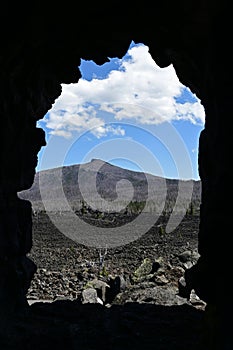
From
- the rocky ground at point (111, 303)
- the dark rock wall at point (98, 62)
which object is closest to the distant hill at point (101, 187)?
the rocky ground at point (111, 303)

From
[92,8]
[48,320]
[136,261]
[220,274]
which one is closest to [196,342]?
[220,274]

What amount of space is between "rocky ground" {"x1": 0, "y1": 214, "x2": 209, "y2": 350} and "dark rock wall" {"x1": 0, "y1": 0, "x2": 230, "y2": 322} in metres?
1.62

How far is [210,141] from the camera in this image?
31.4 ft

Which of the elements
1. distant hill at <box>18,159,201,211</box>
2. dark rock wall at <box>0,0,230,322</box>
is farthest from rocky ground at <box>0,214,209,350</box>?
distant hill at <box>18,159,201,211</box>

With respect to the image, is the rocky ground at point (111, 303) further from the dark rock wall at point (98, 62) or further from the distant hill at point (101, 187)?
the distant hill at point (101, 187)

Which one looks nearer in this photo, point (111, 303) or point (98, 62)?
point (98, 62)

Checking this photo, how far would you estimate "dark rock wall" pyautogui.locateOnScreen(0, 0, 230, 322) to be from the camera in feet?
27.6

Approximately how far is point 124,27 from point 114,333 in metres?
9.20

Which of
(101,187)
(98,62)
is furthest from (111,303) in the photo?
(101,187)

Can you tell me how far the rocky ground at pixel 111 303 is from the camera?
9.41m

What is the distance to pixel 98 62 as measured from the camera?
13922 mm

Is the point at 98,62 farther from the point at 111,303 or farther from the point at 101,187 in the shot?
the point at 101,187

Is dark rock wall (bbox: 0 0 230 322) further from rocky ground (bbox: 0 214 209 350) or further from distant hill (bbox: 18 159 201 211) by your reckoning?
distant hill (bbox: 18 159 201 211)

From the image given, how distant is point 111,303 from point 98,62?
900 cm
